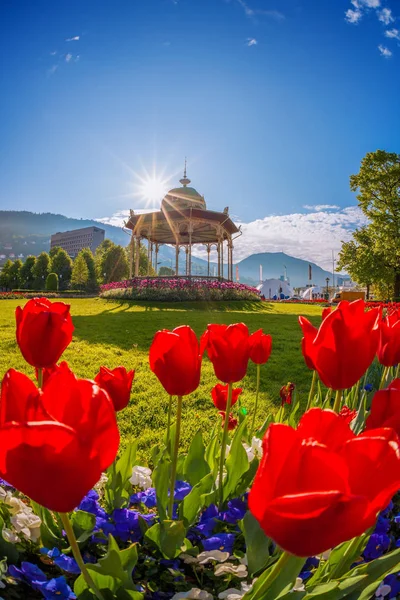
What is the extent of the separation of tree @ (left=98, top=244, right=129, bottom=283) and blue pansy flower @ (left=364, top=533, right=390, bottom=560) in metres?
58.2

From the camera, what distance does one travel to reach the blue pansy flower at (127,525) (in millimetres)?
1313

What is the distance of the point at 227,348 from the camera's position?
1.28 meters

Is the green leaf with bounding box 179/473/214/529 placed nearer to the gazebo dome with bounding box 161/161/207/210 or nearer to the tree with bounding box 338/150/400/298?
the gazebo dome with bounding box 161/161/207/210

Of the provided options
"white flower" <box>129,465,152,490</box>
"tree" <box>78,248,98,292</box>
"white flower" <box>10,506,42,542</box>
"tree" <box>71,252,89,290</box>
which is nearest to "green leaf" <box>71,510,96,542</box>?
"white flower" <box>10,506,42,542</box>

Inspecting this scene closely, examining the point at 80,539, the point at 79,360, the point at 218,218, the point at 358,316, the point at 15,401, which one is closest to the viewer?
the point at 15,401

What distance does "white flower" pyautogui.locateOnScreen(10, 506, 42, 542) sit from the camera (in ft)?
4.03

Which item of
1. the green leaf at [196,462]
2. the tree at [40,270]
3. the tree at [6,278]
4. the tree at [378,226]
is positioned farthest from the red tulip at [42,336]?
the tree at [6,278]

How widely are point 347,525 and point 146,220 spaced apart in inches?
879

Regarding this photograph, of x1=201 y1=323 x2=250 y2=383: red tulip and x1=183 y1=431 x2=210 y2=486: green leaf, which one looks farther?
x1=183 y1=431 x2=210 y2=486: green leaf

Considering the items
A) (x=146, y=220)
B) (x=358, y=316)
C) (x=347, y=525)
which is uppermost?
(x=146, y=220)

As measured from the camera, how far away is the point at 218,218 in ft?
70.9

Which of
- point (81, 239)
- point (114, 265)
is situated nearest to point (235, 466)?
point (114, 265)

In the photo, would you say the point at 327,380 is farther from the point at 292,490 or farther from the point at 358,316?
the point at 292,490

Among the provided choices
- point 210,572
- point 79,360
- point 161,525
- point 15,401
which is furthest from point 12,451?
point 79,360
